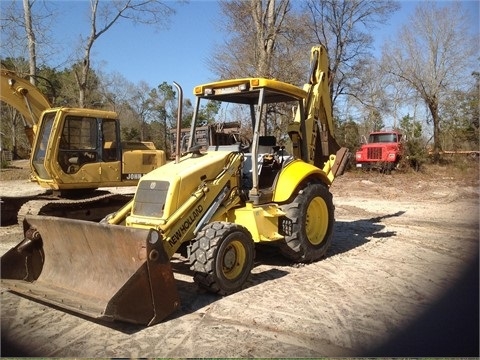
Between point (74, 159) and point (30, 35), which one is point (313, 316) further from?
point (30, 35)

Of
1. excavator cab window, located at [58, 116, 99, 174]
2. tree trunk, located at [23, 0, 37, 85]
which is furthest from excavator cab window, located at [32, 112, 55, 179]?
tree trunk, located at [23, 0, 37, 85]

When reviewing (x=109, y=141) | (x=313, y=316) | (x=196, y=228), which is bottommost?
(x=313, y=316)

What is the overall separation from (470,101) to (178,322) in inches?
881

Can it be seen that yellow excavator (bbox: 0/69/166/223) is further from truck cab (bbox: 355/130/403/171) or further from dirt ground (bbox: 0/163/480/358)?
truck cab (bbox: 355/130/403/171)

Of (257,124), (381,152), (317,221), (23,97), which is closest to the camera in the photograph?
(257,124)

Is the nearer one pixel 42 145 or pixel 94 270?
pixel 94 270

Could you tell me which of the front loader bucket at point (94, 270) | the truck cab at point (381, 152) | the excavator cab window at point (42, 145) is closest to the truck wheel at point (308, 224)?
the front loader bucket at point (94, 270)

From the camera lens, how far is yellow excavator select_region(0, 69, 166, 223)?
8875 mm

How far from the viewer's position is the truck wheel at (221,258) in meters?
5.06

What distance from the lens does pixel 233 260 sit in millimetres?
5379

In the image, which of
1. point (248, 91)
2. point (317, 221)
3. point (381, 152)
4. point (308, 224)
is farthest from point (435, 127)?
point (248, 91)

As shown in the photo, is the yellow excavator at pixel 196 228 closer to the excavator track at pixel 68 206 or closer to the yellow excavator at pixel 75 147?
the excavator track at pixel 68 206

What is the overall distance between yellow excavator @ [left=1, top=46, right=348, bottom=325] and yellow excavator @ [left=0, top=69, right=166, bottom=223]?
309cm

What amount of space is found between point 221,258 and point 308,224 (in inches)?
86.8
